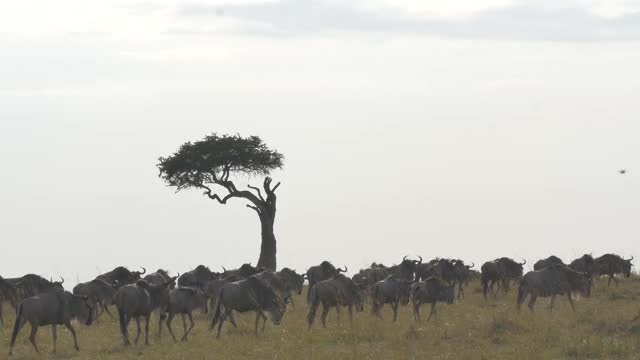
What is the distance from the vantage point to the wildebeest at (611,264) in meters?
40.0

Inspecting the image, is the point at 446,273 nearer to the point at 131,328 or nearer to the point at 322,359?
the point at 131,328

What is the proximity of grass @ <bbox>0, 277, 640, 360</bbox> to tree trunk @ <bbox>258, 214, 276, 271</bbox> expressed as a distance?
2429 centimetres

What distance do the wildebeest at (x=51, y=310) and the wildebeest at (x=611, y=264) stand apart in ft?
73.4

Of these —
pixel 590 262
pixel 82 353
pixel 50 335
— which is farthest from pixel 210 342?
pixel 590 262

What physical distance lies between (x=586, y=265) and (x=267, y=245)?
19.9 metres

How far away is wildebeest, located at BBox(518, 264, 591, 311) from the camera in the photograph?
30.8 metres

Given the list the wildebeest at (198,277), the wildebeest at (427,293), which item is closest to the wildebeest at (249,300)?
the wildebeest at (427,293)

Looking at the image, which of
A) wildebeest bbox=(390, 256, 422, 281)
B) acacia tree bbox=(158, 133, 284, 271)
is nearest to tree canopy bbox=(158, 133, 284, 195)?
acacia tree bbox=(158, 133, 284, 271)

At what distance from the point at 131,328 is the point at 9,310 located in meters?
5.88

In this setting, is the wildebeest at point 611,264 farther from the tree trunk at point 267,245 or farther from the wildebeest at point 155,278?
the tree trunk at point 267,245

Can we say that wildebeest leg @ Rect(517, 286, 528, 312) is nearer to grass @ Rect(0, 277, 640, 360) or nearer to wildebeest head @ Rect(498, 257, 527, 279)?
grass @ Rect(0, 277, 640, 360)

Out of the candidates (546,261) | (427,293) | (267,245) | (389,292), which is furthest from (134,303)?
(267,245)

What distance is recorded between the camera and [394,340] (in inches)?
938

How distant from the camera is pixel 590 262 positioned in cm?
3975
